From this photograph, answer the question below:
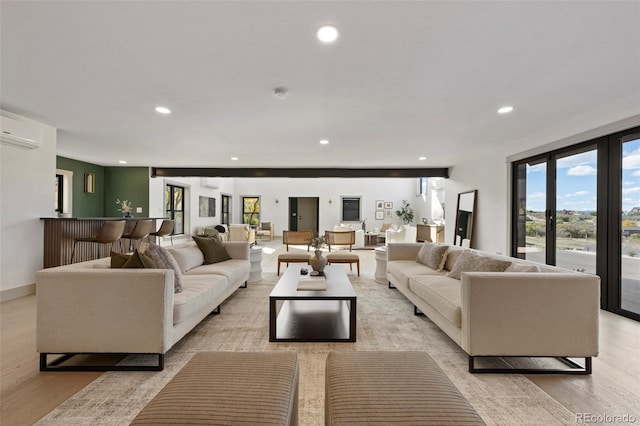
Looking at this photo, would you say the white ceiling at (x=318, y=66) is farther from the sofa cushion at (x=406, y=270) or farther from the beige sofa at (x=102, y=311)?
the sofa cushion at (x=406, y=270)

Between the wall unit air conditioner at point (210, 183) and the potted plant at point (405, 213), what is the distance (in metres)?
7.27

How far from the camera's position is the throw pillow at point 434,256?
379cm

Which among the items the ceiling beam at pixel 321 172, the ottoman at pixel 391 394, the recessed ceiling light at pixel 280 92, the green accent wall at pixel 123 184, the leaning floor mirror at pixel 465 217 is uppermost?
the recessed ceiling light at pixel 280 92

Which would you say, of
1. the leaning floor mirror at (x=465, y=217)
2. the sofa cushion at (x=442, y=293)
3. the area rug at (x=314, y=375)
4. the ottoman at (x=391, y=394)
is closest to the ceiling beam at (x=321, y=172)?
the leaning floor mirror at (x=465, y=217)

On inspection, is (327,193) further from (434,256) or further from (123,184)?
(434,256)

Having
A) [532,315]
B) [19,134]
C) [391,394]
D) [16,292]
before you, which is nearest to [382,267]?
[532,315]

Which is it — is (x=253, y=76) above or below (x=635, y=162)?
above

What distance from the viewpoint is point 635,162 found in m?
3.33

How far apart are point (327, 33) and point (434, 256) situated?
2932mm

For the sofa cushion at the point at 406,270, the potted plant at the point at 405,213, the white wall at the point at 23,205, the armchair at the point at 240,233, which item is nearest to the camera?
the sofa cushion at the point at 406,270

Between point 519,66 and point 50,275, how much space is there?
3.80 meters

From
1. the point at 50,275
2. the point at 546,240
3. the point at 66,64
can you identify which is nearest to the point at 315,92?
the point at 66,64

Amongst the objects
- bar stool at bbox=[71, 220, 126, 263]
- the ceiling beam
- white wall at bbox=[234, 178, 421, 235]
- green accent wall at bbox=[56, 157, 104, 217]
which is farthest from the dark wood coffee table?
white wall at bbox=[234, 178, 421, 235]

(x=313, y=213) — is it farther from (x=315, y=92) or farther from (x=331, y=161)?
(x=315, y=92)
